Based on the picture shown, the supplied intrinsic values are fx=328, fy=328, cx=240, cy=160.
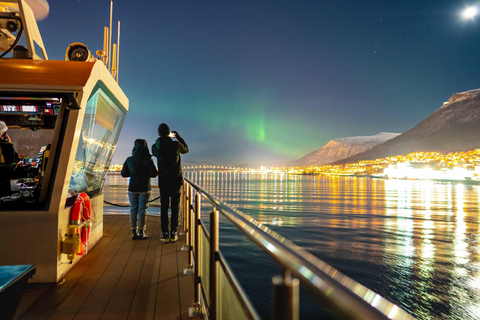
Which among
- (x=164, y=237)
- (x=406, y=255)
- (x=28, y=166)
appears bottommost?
(x=406, y=255)

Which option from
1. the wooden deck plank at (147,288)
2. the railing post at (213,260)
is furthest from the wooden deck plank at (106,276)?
the railing post at (213,260)

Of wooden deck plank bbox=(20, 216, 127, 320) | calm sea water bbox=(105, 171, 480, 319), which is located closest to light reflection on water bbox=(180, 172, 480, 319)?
calm sea water bbox=(105, 171, 480, 319)

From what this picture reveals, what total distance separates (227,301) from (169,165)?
148 inches

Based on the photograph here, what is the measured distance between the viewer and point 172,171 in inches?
201

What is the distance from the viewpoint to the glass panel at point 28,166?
350 centimetres

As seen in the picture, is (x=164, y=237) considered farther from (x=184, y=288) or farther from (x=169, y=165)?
(x=184, y=288)

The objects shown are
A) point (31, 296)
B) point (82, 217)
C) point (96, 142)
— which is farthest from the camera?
point (96, 142)

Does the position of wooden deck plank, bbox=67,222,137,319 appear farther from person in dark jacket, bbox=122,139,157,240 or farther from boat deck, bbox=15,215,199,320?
person in dark jacket, bbox=122,139,157,240

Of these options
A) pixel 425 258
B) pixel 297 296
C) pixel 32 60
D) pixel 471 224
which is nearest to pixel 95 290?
pixel 32 60

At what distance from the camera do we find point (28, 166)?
449cm

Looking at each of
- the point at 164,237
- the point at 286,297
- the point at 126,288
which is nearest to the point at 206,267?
the point at 126,288

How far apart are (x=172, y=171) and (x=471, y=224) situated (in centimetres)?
2142

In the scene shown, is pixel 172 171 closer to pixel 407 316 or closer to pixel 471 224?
pixel 407 316

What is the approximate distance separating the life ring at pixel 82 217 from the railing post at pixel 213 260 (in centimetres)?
237
